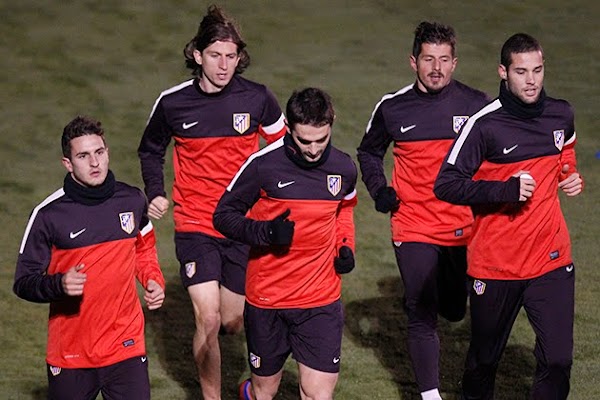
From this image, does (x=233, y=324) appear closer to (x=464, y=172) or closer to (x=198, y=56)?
(x=198, y=56)

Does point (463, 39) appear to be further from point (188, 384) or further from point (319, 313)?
point (319, 313)

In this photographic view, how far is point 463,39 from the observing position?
706 inches

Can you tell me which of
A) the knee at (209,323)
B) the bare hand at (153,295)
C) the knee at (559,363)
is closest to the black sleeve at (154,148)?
the knee at (209,323)

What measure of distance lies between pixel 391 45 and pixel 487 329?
9665 mm

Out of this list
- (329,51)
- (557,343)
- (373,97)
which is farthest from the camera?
(329,51)

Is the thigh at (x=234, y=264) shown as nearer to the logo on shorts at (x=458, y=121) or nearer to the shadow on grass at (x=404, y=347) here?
the shadow on grass at (x=404, y=347)

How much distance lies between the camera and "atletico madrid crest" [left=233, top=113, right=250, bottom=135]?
9391mm

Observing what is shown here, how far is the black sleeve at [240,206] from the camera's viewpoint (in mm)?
7961

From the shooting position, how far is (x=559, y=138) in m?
8.26

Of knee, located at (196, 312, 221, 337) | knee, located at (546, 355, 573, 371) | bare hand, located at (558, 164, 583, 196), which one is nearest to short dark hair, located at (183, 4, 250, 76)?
knee, located at (196, 312, 221, 337)

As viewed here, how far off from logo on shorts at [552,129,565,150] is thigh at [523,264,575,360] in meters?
0.70

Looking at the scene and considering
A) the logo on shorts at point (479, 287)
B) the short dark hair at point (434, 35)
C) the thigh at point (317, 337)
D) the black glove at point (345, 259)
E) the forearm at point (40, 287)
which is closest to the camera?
the forearm at point (40, 287)

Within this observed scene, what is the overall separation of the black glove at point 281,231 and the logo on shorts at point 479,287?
1.30 metres

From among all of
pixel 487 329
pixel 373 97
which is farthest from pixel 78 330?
pixel 373 97
